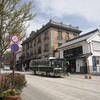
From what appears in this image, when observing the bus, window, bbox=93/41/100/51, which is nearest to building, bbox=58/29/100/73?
window, bbox=93/41/100/51

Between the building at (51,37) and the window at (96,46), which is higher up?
the building at (51,37)

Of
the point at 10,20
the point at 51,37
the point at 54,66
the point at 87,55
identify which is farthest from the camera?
the point at 51,37

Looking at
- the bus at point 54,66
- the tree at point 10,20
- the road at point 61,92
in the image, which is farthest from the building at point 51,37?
the tree at point 10,20

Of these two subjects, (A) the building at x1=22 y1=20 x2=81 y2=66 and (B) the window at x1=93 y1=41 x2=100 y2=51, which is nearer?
(B) the window at x1=93 y1=41 x2=100 y2=51

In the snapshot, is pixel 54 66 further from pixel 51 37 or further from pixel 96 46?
pixel 51 37

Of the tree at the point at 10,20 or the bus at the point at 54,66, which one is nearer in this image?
the tree at the point at 10,20

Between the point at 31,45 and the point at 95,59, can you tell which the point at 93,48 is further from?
the point at 31,45

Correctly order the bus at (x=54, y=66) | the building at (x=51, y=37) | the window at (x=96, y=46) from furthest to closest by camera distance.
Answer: the building at (x=51, y=37) → the window at (x=96, y=46) → the bus at (x=54, y=66)

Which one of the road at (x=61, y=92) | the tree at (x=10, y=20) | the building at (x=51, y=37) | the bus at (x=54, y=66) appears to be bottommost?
the road at (x=61, y=92)

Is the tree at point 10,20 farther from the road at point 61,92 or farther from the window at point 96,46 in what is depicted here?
the window at point 96,46

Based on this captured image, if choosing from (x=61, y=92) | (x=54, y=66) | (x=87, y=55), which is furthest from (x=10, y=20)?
(x=87, y=55)

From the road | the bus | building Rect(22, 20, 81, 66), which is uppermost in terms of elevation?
building Rect(22, 20, 81, 66)

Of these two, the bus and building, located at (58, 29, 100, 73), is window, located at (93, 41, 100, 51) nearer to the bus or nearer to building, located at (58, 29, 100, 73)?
building, located at (58, 29, 100, 73)

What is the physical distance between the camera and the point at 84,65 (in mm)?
31109
